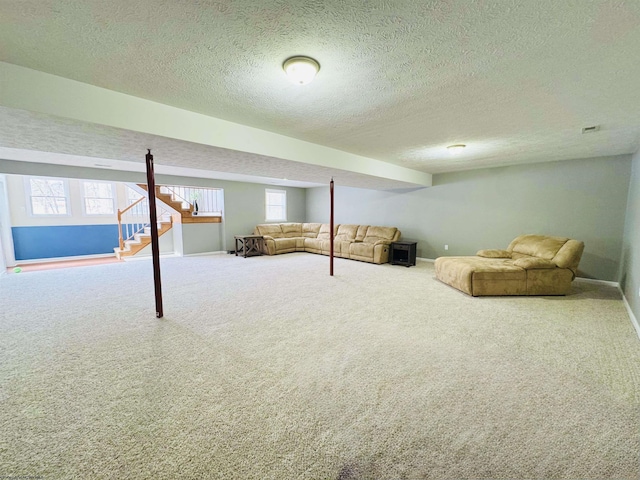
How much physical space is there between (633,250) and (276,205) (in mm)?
8275

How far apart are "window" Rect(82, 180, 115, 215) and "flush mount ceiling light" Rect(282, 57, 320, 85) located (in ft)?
28.3

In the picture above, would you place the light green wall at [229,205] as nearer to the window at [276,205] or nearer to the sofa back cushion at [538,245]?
the window at [276,205]

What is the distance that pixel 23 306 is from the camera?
3361mm

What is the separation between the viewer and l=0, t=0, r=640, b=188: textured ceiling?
1.33 m

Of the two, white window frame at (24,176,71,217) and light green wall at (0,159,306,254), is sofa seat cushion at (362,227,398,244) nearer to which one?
light green wall at (0,159,306,254)

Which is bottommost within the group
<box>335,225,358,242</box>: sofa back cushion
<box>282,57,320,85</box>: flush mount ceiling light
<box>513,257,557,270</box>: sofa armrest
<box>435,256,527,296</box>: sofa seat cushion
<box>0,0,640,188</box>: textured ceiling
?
<box>435,256,527,296</box>: sofa seat cushion

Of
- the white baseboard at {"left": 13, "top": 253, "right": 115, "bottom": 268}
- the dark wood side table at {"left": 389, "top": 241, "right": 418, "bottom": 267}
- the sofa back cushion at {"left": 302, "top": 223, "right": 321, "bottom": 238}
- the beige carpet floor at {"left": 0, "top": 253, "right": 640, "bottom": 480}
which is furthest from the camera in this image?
the sofa back cushion at {"left": 302, "top": 223, "right": 321, "bottom": 238}

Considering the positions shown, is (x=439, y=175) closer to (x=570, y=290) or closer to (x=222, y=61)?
(x=570, y=290)

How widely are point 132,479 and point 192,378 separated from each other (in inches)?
29.8

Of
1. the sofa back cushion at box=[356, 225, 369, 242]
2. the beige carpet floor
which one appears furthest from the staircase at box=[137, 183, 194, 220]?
the sofa back cushion at box=[356, 225, 369, 242]

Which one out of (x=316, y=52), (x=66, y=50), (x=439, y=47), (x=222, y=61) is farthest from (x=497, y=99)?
(x=66, y=50)

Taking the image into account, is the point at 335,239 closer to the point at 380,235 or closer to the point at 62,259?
the point at 380,235

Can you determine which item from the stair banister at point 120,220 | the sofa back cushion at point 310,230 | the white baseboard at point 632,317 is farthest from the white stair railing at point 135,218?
the white baseboard at point 632,317

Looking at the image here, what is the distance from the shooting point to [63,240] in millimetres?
7129
